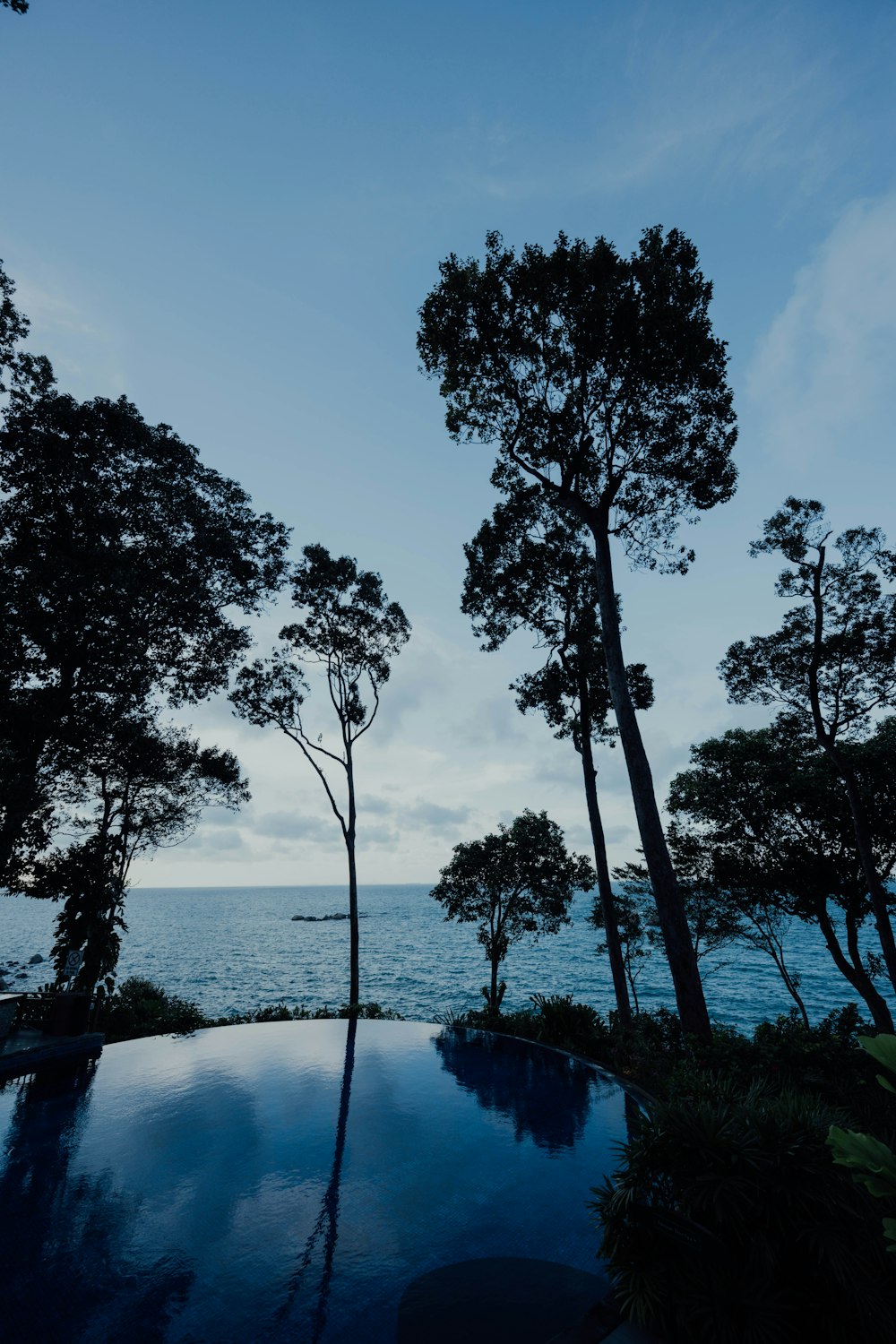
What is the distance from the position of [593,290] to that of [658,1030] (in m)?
15.0

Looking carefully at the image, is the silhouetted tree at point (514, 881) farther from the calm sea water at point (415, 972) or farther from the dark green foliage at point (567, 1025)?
the dark green foliage at point (567, 1025)

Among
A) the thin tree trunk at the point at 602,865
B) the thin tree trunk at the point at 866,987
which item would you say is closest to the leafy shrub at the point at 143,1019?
the thin tree trunk at the point at 602,865

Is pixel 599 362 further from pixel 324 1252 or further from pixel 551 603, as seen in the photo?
pixel 324 1252

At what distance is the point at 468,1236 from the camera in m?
5.13

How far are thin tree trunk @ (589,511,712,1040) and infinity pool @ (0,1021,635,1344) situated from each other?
1.81 m

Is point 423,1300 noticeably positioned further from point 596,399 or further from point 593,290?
point 593,290

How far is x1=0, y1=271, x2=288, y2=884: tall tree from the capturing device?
39.4 feet

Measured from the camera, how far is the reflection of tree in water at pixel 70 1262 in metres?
3.96

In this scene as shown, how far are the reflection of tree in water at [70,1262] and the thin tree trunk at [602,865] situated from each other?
9.86m

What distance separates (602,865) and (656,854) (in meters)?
4.82

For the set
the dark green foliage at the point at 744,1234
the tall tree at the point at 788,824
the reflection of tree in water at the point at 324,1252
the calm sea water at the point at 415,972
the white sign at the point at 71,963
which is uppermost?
the tall tree at the point at 788,824

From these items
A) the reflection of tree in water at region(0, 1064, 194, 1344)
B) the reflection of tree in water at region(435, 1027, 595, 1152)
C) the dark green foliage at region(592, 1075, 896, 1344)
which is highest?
the dark green foliage at region(592, 1075, 896, 1344)

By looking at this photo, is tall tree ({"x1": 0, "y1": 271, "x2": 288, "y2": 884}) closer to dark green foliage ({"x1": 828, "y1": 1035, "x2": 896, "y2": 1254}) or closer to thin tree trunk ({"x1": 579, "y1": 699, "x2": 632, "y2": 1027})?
thin tree trunk ({"x1": 579, "y1": 699, "x2": 632, "y2": 1027})

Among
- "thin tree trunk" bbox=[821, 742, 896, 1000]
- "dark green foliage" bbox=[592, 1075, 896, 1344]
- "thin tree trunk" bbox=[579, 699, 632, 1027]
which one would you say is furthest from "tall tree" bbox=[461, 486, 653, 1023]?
"dark green foliage" bbox=[592, 1075, 896, 1344]
